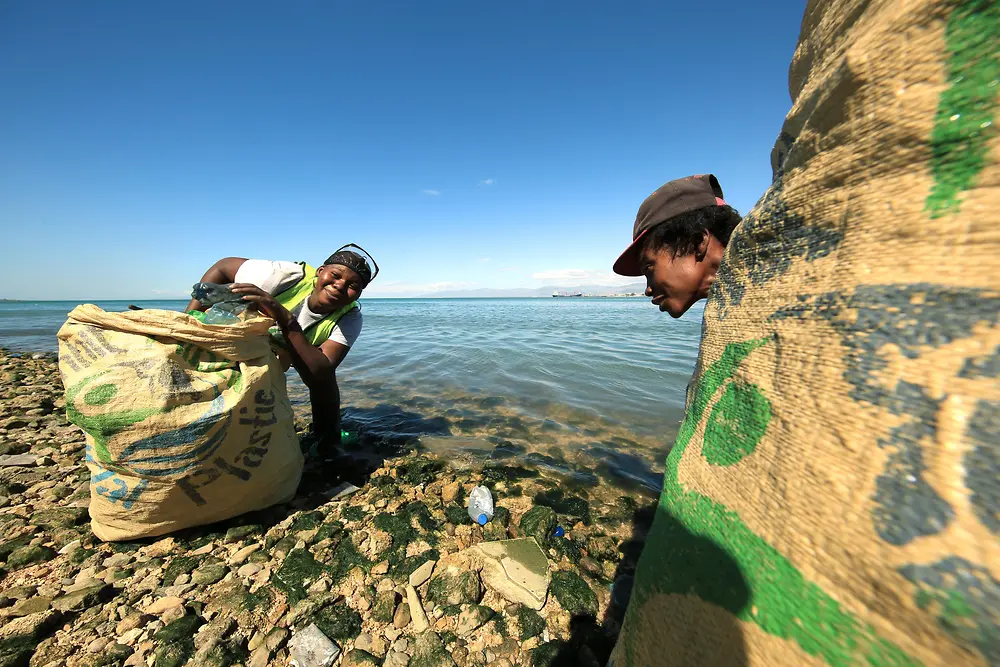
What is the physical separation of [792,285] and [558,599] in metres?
1.86

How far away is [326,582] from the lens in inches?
76.5

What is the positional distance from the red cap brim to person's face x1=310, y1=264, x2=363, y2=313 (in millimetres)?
2435

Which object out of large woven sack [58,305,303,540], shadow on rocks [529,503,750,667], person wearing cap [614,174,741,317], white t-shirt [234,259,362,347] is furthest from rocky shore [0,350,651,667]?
person wearing cap [614,174,741,317]

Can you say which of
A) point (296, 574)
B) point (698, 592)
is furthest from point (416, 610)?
point (698, 592)

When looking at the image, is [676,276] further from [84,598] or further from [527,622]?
[84,598]

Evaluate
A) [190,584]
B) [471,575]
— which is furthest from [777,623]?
[190,584]

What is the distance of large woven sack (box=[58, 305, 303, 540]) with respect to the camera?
1.81 m

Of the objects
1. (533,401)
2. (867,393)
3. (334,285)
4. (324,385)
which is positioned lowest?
(533,401)

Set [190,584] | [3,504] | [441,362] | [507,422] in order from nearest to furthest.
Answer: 1. [190,584]
2. [3,504]
3. [507,422]
4. [441,362]

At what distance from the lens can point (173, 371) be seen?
1.92 meters

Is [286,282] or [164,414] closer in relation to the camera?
[164,414]

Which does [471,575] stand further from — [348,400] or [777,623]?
[348,400]

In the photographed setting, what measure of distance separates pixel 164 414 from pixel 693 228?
2.80 meters

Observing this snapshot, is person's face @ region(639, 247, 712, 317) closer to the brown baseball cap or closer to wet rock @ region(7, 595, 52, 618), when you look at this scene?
the brown baseball cap
